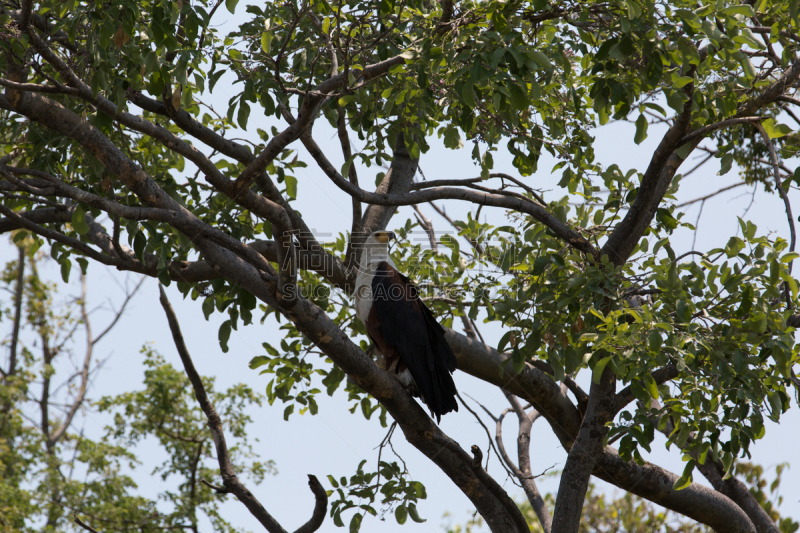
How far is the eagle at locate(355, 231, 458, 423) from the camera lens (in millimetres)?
3775

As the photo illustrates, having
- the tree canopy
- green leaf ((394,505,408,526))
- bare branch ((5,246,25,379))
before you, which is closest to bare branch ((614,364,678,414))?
the tree canopy

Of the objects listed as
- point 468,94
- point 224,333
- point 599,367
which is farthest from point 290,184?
point 599,367

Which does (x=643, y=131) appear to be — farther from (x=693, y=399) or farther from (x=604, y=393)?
(x=604, y=393)

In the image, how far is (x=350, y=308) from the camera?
500 centimetres

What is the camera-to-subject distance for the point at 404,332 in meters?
3.97

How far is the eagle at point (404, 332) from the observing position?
3775 millimetres

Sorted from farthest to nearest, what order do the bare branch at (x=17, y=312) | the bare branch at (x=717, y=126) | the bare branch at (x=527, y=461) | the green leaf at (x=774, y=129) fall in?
the bare branch at (x=17, y=312), the bare branch at (x=527, y=461), the bare branch at (x=717, y=126), the green leaf at (x=774, y=129)

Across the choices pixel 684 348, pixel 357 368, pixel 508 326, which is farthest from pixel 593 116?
pixel 357 368

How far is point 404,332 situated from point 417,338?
0.38 feet

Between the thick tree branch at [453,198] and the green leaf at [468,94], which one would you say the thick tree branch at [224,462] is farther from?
the green leaf at [468,94]

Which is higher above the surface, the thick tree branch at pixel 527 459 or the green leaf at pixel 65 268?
the green leaf at pixel 65 268

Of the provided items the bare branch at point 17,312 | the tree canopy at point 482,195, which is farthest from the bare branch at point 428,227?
the bare branch at point 17,312

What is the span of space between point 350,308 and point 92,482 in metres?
8.09

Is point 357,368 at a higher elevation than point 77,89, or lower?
lower
